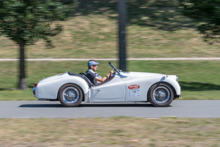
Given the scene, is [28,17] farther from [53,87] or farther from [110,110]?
[110,110]

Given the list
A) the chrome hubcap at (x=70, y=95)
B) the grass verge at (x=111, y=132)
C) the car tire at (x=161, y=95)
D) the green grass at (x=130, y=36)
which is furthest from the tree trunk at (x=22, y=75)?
the green grass at (x=130, y=36)

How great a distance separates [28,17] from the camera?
43.9ft

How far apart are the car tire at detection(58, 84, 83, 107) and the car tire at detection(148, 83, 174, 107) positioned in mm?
1846

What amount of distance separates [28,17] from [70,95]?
5.39 metres

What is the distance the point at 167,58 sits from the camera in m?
22.4

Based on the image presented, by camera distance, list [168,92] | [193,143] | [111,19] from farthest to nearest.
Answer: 1. [111,19]
2. [168,92]
3. [193,143]

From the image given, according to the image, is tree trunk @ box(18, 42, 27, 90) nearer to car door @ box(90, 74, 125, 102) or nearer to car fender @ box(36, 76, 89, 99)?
car fender @ box(36, 76, 89, 99)

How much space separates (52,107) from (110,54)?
15236 millimetres

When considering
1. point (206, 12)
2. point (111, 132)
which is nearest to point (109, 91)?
point (111, 132)

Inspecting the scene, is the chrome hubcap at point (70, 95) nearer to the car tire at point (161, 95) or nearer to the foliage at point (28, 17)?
the car tire at point (161, 95)

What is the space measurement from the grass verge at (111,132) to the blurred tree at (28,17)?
23.7 feet

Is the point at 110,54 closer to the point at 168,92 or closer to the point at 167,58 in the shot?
the point at 167,58

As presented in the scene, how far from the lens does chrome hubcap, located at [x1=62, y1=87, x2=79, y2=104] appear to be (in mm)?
9148

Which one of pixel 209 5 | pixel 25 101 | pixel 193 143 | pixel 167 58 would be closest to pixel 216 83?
pixel 209 5
